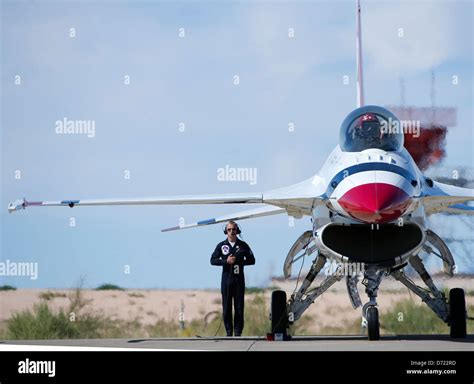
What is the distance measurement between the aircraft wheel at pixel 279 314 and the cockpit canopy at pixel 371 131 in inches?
113

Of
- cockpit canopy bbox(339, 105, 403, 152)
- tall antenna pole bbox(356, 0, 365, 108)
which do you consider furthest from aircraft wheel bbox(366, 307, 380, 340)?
tall antenna pole bbox(356, 0, 365, 108)

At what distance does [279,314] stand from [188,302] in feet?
56.4

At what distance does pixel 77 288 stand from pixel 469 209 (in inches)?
415

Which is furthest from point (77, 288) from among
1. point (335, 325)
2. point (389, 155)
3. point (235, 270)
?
point (389, 155)

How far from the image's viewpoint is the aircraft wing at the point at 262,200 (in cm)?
1812

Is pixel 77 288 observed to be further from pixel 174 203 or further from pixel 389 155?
pixel 389 155

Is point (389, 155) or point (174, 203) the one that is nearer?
point (389, 155)

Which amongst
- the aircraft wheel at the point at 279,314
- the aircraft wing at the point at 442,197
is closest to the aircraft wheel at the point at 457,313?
the aircraft wing at the point at 442,197

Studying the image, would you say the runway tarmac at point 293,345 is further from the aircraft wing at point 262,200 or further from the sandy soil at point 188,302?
the sandy soil at point 188,302

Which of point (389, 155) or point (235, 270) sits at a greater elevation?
point (389, 155)

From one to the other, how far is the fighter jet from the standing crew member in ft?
3.97
